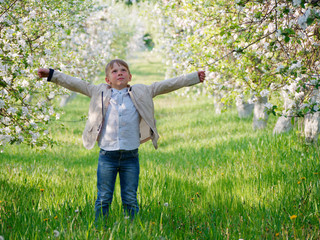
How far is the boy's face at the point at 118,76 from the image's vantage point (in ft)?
13.5

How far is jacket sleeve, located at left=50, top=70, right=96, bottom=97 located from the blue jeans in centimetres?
75

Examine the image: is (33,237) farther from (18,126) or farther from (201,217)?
(18,126)

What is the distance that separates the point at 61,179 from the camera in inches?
238

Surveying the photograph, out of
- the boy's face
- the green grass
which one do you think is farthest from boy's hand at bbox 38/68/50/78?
the green grass

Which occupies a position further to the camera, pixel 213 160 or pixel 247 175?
pixel 213 160

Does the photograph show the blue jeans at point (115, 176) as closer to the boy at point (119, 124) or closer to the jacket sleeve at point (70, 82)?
the boy at point (119, 124)

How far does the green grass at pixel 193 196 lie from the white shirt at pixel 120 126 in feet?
2.38

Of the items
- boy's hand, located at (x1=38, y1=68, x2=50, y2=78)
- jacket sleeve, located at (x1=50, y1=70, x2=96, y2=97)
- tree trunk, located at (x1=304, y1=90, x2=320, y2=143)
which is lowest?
tree trunk, located at (x1=304, y1=90, x2=320, y2=143)

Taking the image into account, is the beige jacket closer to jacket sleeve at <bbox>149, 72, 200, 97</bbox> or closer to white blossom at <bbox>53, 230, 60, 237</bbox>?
jacket sleeve at <bbox>149, 72, 200, 97</bbox>

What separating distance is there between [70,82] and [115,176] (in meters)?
1.15

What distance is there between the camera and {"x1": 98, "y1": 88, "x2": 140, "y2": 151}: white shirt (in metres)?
3.96

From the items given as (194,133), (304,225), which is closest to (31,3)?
(304,225)

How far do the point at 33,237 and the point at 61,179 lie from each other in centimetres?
282

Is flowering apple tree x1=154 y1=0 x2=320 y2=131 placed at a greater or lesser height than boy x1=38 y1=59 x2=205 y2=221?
greater
